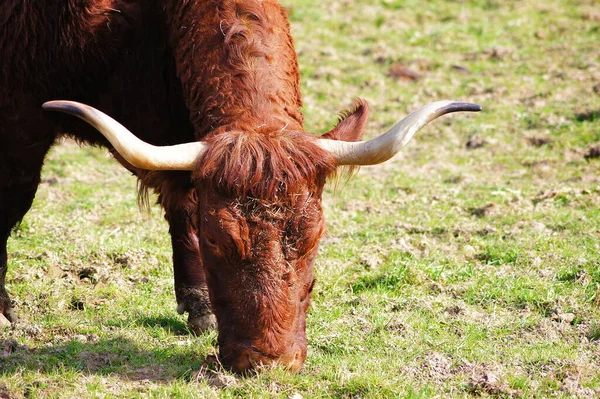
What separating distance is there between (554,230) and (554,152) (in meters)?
2.82

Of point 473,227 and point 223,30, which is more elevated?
point 223,30

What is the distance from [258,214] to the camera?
4.61 m

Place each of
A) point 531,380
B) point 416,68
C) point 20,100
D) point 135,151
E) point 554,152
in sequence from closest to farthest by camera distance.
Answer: point 135,151
point 531,380
point 20,100
point 554,152
point 416,68

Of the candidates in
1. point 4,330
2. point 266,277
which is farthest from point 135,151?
point 4,330

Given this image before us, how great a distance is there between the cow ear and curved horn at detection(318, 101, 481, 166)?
0.20 metres

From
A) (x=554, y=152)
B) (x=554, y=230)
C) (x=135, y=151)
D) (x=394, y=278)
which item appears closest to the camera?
(x=135, y=151)

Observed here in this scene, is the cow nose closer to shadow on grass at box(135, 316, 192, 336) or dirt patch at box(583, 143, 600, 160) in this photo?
shadow on grass at box(135, 316, 192, 336)

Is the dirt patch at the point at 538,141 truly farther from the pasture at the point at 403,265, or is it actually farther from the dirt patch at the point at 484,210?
the dirt patch at the point at 484,210

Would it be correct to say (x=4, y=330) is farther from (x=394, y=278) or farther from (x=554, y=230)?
(x=554, y=230)

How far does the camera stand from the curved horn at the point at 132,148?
4.57m

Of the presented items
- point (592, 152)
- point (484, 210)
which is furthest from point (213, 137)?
point (592, 152)

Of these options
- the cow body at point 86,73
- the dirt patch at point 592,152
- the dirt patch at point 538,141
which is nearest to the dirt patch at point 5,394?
the cow body at point 86,73

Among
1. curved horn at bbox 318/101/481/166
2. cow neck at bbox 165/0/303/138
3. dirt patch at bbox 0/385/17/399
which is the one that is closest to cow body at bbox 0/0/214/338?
cow neck at bbox 165/0/303/138

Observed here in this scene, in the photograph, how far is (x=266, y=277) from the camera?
4.62 meters
